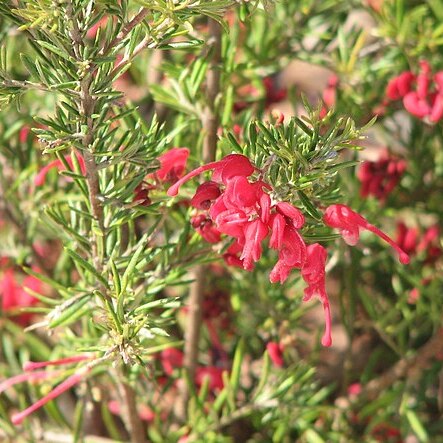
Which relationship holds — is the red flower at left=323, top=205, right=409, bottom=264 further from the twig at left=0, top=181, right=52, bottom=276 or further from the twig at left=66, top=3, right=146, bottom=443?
the twig at left=0, top=181, right=52, bottom=276

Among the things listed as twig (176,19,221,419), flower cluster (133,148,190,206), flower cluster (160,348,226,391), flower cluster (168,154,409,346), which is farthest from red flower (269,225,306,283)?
flower cluster (160,348,226,391)

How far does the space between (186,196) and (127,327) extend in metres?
0.23

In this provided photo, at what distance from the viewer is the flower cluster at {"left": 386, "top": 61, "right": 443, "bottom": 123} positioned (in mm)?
942

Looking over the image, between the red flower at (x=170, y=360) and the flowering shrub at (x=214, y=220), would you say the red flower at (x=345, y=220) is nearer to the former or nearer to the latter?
the flowering shrub at (x=214, y=220)

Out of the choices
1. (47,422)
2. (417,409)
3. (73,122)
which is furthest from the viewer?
→ (47,422)

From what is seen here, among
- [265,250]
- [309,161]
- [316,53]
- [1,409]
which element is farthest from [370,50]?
[1,409]

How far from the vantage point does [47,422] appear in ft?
4.14

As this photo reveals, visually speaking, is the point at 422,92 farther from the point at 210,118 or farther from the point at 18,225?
the point at 18,225

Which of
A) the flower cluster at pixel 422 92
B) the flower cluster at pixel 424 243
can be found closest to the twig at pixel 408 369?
the flower cluster at pixel 424 243

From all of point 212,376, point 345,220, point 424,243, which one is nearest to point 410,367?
point 424,243

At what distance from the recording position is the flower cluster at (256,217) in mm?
586

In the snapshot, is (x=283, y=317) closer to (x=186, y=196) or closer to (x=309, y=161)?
(x=186, y=196)

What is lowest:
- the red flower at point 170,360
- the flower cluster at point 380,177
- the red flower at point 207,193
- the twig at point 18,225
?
the red flower at point 170,360

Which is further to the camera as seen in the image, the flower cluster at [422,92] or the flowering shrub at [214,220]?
the flower cluster at [422,92]
